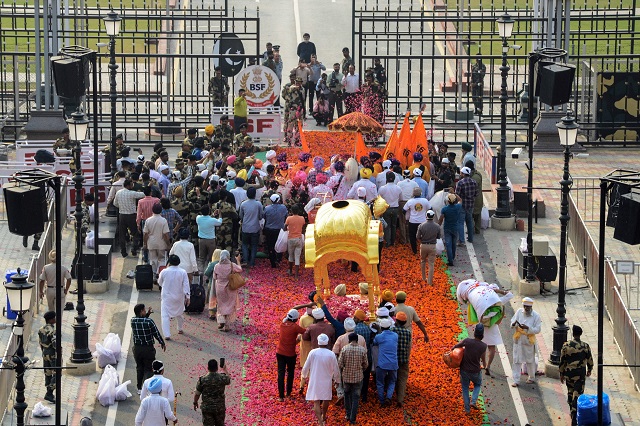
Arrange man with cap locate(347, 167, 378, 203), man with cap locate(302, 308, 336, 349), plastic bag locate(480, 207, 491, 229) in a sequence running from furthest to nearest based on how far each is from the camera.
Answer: plastic bag locate(480, 207, 491, 229), man with cap locate(347, 167, 378, 203), man with cap locate(302, 308, 336, 349)

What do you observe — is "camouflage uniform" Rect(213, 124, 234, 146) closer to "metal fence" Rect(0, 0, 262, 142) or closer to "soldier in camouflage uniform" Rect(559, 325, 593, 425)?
"metal fence" Rect(0, 0, 262, 142)

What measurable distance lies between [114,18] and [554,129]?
39.5 ft

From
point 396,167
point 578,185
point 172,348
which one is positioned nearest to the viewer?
point 172,348

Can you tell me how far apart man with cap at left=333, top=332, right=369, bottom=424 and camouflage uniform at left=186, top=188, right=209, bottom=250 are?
747cm

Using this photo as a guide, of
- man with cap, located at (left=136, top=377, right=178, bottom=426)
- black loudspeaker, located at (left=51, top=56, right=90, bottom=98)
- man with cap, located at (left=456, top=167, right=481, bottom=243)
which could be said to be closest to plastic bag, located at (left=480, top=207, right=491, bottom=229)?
man with cap, located at (left=456, top=167, right=481, bottom=243)

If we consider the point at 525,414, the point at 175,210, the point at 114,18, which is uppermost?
the point at 114,18

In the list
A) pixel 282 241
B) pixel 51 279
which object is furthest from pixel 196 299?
pixel 51 279

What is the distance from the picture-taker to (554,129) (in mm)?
42344

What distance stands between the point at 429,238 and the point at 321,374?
663cm

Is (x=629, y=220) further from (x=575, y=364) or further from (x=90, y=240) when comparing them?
(x=90, y=240)

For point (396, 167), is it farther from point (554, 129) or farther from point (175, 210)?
point (554, 129)

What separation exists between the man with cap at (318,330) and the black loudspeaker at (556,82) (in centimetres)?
655

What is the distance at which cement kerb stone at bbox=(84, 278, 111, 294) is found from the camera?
31703 mm

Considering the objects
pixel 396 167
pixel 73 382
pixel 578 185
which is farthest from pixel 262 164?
pixel 73 382
